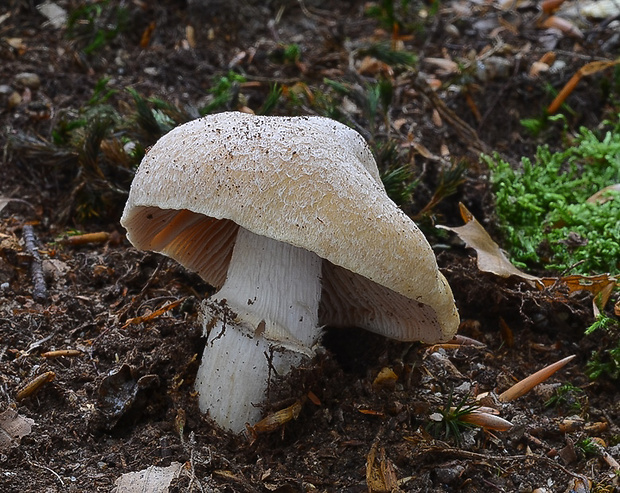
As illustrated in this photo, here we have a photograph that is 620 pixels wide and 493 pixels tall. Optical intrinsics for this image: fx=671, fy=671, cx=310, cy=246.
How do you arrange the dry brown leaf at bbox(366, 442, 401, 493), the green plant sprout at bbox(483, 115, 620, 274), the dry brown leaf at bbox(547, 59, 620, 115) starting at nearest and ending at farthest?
the dry brown leaf at bbox(366, 442, 401, 493), the green plant sprout at bbox(483, 115, 620, 274), the dry brown leaf at bbox(547, 59, 620, 115)

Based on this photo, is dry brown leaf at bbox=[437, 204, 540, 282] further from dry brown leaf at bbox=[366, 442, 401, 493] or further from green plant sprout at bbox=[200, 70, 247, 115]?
green plant sprout at bbox=[200, 70, 247, 115]

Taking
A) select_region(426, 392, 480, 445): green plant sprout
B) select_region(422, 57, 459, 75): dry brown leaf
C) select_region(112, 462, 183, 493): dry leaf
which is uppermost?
select_region(422, 57, 459, 75): dry brown leaf

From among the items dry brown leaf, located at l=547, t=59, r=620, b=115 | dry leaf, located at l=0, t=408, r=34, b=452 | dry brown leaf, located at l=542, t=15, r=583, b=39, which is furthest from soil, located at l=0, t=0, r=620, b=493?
dry brown leaf, located at l=542, t=15, r=583, b=39

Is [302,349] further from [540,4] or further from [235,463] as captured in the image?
[540,4]

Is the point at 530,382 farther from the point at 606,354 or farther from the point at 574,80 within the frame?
the point at 574,80

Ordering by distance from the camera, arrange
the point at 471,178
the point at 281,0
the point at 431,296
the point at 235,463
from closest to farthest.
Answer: the point at 431,296, the point at 235,463, the point at 471,178, the point at 281,0

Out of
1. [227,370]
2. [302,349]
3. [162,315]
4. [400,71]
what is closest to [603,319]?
[302,349]

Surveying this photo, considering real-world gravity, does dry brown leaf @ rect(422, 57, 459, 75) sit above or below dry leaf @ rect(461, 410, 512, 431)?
above

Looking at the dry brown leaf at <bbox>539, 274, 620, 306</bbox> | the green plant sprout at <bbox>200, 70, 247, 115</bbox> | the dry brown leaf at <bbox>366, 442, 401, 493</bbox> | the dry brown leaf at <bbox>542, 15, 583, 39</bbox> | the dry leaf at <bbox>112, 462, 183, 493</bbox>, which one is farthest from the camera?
the dry brown leaf at <bbox>542, 15, 583, 39</bbox>
